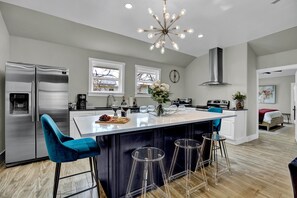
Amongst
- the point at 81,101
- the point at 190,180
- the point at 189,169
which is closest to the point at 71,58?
the point at 81,101

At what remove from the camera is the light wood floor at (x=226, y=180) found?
6.56 ft

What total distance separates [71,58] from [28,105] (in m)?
1.63

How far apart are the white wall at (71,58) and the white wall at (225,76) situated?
2146mm

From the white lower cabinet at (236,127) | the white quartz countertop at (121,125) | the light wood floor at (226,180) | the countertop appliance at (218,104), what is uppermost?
the countertop appliance at (218,104)

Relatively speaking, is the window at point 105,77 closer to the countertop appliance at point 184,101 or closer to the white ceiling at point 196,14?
the white ceiling at point 196,14

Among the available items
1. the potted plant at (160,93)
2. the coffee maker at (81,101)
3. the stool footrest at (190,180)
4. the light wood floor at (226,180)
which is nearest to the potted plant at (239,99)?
the light wood floor at (226,180)

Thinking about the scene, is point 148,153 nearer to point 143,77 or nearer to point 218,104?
point 143,77

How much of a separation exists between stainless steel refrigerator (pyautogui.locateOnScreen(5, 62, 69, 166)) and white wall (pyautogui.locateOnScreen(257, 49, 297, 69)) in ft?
18.4

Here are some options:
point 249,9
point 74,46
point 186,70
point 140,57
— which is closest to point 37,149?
point 74,46

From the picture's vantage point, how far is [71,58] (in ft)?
13.0

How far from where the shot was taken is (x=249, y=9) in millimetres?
3080

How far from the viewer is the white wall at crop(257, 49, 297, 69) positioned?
4.16 metres

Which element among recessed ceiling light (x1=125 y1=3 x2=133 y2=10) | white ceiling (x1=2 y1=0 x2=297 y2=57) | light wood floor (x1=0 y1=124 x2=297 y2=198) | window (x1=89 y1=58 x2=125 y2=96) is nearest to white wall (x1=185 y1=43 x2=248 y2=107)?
white ceiling (x1=2 y1=0 x2=297 y2=57)

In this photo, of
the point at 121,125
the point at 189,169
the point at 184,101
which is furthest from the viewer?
the point at 184,101
